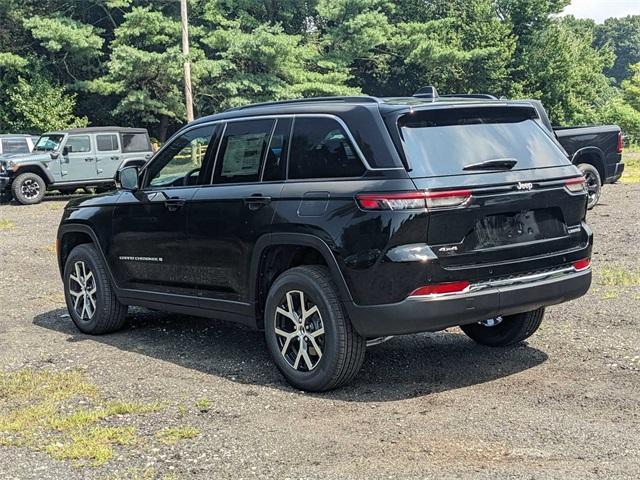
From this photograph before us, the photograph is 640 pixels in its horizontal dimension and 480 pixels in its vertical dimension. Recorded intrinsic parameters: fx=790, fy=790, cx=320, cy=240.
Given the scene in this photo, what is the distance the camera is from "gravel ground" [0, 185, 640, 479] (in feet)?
12.7

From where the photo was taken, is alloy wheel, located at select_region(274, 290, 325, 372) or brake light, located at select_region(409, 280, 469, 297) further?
alloy wheel, located at select_region(274, 290, 325, 372)

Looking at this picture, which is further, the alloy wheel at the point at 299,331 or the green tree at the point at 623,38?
the green tree at the point at 623,38

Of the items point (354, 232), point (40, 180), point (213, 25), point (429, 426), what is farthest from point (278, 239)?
point (213, 25)

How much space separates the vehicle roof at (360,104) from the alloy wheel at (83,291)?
2.19 m

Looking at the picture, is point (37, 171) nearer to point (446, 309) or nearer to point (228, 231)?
point (228, 231)

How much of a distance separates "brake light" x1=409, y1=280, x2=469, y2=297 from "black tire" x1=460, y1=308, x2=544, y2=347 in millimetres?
1323

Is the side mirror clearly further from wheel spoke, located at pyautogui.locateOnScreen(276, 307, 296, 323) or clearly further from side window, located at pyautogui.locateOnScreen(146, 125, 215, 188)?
wheel spoke, located at pyautogui.locateOnScreen(276, 307, 296, 323)

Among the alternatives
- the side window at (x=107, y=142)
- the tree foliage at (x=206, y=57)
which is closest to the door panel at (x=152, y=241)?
the side window at (x=107, y=142)

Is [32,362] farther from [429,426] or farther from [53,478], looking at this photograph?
[429,426]

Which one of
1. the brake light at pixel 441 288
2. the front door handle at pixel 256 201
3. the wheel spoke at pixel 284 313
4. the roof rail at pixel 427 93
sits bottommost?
the wheel spoke at pixel 284 313

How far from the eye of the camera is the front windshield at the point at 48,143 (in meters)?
21.0

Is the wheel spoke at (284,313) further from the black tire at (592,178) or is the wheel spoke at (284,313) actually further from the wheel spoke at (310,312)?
the black tire at (592,178)

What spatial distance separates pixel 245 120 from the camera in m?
5.80

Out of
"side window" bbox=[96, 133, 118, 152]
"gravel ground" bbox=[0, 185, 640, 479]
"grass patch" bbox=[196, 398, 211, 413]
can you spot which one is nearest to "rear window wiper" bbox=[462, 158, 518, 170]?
"gravel ground" bbox=[0, 185, 640, 479]
